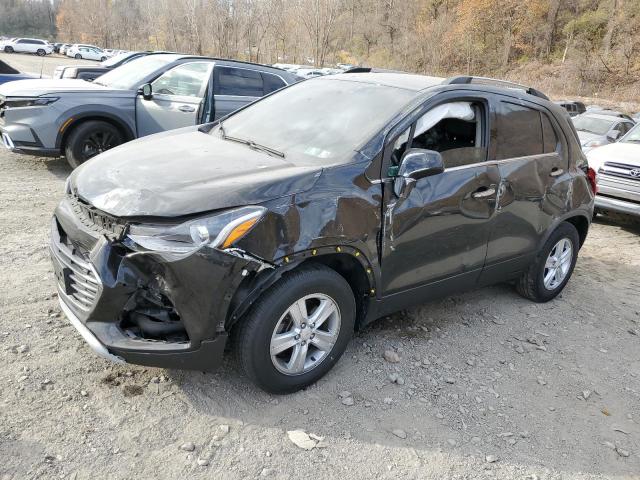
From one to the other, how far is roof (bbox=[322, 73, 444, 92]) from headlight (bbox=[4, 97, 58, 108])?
15.3 ft

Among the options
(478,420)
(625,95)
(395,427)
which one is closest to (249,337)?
(395,427)

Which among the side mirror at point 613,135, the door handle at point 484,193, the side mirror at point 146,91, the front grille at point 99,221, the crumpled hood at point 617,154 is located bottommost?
the side mirror at point 613,135

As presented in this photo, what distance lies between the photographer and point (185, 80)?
784cm

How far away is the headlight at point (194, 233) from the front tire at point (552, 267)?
299 centimetres

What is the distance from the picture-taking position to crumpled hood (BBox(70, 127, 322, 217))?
2.67 meters

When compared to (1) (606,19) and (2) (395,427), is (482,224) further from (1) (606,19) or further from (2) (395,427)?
(1) (606,19)

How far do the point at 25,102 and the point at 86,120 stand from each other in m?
0.76

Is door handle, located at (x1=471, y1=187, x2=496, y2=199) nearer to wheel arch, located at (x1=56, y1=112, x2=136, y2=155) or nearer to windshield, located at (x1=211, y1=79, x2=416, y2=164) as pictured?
windshield, located at (x1=211, y1=79, x2=416, y2=164)

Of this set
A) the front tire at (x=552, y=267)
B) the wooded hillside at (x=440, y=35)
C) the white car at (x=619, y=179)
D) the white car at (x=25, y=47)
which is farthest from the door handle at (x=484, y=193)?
the white car at (x=25, y=47)

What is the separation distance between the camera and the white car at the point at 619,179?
7.44 metres

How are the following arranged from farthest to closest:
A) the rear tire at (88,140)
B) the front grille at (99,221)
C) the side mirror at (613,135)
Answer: the side mirror at (613,135) → the rear tire at (88,140) → the front grille at (99,221)

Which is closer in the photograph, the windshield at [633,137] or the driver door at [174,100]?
the driver door at [174,100]

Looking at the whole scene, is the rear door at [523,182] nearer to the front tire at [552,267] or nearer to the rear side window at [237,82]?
the front tire at [552,267]

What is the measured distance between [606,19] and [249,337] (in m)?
51.7
